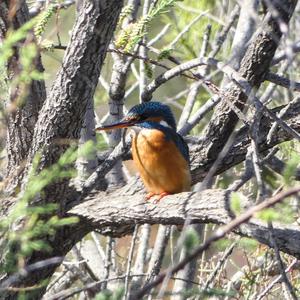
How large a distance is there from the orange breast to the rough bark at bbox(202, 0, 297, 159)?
0.27 metres

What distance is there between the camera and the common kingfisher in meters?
3.78

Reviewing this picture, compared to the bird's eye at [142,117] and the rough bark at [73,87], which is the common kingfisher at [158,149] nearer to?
the bird's eye at [142,117]

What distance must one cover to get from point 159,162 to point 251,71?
0.89 meters

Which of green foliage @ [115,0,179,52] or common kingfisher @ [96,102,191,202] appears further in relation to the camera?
common kingfisher @ [96,102,191,202]

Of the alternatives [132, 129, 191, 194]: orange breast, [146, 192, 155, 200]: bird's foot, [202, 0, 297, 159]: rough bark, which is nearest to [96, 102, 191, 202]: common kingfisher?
[132, 129, 191, 194]: orange breast

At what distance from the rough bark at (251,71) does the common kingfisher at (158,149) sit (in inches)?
9.9

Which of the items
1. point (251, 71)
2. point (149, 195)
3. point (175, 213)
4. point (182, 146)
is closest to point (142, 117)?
point (182, 146)

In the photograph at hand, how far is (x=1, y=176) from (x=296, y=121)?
1.47 m

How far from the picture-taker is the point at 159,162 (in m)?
3.98

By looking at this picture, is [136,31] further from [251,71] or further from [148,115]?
[148,115]

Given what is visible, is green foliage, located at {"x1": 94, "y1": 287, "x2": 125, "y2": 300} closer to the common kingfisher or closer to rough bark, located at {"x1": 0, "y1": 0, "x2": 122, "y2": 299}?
rough bark, located at {"x1": 0, "y1": 0, "x2": 122, "y2": 299}

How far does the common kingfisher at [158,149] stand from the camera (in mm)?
3783

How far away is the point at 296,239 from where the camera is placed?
263cm

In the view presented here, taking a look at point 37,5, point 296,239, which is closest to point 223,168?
point 296,239
